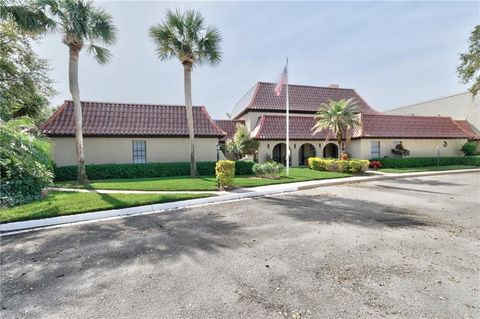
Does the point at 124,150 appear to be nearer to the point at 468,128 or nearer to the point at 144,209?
the point at 144,209

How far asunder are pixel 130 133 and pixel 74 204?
896 cm

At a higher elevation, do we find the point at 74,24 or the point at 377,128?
the point at 74,24

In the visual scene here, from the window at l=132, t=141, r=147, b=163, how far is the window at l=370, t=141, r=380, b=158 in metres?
20.1

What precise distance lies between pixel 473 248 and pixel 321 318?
14.9 ft

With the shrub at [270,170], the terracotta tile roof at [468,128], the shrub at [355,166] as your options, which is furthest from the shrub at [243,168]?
the terracotta tile roof at [468,128]

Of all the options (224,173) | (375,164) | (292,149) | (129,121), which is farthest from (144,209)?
(375,164)

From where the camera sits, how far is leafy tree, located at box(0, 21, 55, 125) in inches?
595

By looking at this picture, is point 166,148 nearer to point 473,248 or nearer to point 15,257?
point 15,257

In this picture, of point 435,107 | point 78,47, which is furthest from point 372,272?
point 435,107

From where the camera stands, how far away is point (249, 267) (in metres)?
4.09

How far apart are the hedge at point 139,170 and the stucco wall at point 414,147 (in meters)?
11.6

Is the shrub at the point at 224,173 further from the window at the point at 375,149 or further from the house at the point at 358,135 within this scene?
the window at the point at 375,149

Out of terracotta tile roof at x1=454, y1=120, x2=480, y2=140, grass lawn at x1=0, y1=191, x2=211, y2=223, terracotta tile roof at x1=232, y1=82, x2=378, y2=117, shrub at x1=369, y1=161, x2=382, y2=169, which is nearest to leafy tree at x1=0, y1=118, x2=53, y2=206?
grass lawn at x1=0, y1=191, x2=211, y2=223

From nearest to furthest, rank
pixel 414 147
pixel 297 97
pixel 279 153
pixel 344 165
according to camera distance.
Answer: pixel 344 165
pixel 414 147
pixel 279 153
pixel 297 97
